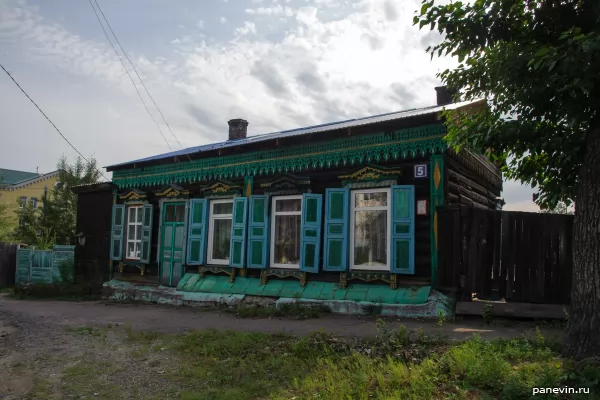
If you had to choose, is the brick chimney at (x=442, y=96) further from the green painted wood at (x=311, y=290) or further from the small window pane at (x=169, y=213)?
the small window pane at (x=169, y=213)

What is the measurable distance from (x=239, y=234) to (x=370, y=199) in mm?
3382

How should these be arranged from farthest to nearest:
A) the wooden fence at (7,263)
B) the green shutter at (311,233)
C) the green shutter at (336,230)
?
the wooden fence at (7,263), the green shutter at (311,233), the green shutter at (336,230)

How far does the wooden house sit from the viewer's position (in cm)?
807

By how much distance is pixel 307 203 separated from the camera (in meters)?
9.28

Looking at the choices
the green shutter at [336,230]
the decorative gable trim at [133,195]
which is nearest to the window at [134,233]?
the decorative gable trim at [133,195]

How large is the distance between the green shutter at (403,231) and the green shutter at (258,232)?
308 centimetres

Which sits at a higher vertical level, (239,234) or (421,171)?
(421,171)

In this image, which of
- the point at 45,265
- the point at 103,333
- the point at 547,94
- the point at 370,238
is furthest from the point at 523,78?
the point at 45,265

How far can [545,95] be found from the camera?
437 cm

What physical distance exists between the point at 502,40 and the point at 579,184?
5.94ft

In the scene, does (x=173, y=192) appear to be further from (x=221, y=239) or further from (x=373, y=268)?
(x=373, y=268)

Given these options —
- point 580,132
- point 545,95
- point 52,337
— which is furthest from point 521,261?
point 52,337

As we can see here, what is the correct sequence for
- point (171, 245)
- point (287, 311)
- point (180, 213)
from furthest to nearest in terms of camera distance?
1. point (180, 213)
2. point (171, 245)
3. point (287, 311)

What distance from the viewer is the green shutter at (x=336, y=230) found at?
28.7 ft
